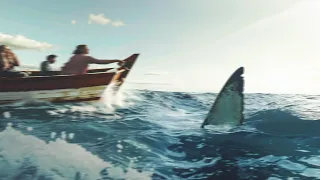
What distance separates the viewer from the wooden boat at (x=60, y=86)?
3371 mm

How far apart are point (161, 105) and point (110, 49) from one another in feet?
2.51

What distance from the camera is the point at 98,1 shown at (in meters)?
3.10

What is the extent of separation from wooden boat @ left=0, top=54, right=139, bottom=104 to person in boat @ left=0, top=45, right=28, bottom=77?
0.14 feet

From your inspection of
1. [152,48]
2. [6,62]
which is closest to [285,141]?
[152,48]

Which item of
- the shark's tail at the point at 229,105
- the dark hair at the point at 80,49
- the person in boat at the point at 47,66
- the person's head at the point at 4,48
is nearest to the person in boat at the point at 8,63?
the person's head at the point at 4,48

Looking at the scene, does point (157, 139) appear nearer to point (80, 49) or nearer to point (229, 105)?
point (229, 105)

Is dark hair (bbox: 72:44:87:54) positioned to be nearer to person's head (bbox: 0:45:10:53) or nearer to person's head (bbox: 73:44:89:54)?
person's head (bbox: 73:44:89:54)

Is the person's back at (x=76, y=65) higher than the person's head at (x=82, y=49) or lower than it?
lower

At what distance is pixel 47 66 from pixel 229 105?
1.54m

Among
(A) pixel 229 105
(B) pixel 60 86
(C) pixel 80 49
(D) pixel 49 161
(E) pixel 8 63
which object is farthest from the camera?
(B) pixel 60 86

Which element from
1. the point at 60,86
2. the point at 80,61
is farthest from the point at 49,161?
the point at 60,86

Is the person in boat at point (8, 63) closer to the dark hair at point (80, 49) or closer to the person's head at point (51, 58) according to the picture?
the person's head at point (51, 58)

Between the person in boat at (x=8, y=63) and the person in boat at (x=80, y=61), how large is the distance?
37 cm

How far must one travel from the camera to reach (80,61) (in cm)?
310
